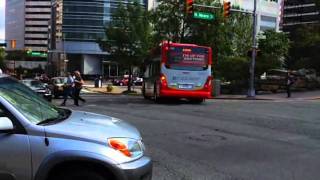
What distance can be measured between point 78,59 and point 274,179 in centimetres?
12479

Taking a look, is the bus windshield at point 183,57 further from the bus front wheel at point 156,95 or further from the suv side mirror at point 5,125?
the suv side mirror at point 5,125

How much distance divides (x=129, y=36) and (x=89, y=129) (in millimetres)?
45652

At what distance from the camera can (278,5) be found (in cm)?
13750

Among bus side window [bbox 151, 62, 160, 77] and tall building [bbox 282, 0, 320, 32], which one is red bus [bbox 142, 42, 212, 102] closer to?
bus side window [bbox 151, 62, 160, 77]

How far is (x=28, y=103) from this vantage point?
21.4 ft

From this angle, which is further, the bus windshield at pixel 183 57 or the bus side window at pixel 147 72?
the bus side window at pixel 147 72

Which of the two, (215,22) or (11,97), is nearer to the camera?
(11,97)

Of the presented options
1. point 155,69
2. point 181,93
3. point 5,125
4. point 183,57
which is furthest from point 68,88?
point 5,125

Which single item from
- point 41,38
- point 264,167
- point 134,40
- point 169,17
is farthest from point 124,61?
point 41,38

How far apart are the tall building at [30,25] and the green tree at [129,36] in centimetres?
10287

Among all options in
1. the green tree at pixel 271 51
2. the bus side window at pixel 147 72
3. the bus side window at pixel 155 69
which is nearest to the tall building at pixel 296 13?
the green tree at pixel 271 51

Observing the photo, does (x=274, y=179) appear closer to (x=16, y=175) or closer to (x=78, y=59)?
(x=16, y=175)

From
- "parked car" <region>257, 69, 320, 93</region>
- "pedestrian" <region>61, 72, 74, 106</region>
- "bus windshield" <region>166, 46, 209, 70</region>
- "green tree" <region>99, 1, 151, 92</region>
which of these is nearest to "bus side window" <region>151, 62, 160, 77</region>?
"bus windshield" <region>166, 46, 209, 70</region>

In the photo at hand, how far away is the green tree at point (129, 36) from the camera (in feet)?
169
